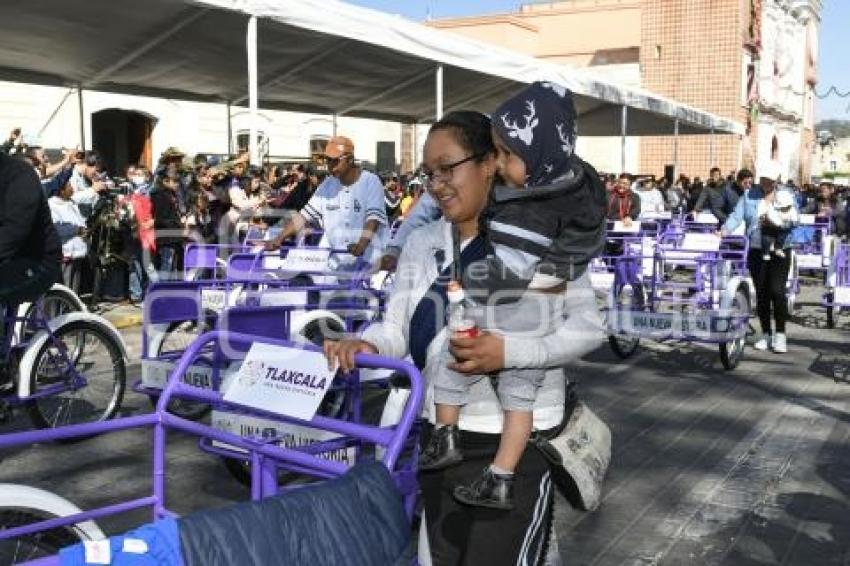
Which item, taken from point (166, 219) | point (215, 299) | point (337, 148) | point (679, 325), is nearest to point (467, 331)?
point (215, 299)

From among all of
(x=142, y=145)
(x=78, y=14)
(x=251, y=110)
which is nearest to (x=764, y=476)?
(x=251, y=110)

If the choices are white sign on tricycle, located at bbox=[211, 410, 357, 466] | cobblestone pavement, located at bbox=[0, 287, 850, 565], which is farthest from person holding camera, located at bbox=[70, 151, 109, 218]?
white sign on tricycle, located at bbox=[211, 410, 357, 466]

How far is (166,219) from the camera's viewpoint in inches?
455

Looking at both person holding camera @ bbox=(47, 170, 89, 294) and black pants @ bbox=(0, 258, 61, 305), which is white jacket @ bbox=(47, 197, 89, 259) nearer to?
person holding camera @ bbox=(47, 170, 89, 294)

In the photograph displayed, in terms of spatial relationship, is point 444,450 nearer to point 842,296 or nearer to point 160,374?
point 160,374

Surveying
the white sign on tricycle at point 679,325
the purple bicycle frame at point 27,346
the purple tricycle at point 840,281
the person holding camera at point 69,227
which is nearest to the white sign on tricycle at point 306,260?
the purple bicycle frame at point 27,346

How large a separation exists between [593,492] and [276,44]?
1022 centimetres

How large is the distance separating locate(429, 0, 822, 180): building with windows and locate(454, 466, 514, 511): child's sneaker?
3450 centimetres

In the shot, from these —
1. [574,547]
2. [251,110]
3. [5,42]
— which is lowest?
[574,547]

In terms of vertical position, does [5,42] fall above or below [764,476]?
above

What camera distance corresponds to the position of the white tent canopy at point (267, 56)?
32.5ft

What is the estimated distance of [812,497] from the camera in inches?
194

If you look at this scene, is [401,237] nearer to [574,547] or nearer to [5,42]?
[574,547]

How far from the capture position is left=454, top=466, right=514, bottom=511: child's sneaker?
1.98 metres
